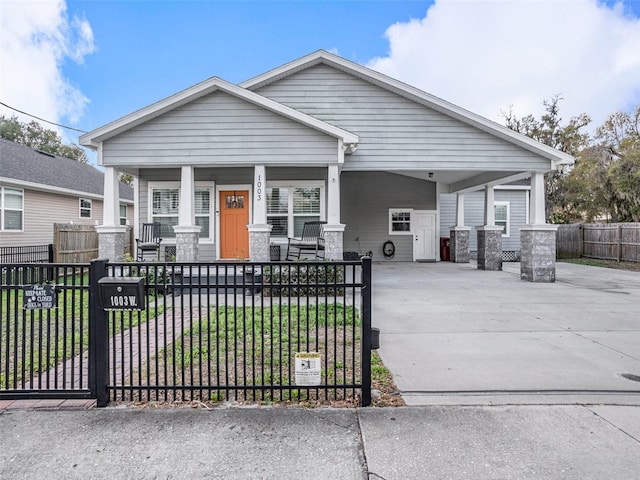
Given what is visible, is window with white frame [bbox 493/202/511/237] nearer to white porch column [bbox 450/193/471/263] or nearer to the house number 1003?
white porch column [bbox 450/193/471/263]

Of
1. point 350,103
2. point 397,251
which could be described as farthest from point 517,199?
point 350,103

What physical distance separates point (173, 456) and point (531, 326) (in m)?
4.97

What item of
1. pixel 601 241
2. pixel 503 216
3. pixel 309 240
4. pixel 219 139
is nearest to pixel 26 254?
pixel 219 139

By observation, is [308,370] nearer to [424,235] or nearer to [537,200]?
[537,200]

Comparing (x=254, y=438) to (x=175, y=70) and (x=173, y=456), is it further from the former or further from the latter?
(x=175, y=70)

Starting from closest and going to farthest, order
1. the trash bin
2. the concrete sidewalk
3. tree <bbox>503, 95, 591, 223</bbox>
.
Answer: the concrete sidewalk
the trash bin
tree <bbox>503, 95, 591, 223</bbox>

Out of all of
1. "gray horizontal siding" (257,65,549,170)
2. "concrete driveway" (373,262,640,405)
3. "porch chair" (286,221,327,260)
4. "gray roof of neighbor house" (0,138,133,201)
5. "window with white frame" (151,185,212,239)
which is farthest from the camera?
"gray roof of neighbor house" (0,138,133,201)

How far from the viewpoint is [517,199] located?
16312 mm

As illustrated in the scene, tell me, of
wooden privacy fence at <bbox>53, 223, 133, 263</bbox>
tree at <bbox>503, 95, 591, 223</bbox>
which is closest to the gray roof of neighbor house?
wooden privacy fence at <bbox>53, 223, 133, 263</bbox>

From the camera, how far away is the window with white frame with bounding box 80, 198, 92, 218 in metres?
17.1

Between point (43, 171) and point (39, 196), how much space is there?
1361mm

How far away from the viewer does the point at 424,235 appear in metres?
14.9

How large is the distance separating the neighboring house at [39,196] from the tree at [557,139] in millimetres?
23901

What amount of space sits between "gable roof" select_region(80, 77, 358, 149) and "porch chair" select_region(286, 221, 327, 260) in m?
2.43
